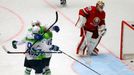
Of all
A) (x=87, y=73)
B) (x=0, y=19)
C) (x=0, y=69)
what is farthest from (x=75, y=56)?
(x=0, y=19)

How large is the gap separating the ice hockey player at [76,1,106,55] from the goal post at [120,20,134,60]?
0.34 m

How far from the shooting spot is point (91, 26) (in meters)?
6.57

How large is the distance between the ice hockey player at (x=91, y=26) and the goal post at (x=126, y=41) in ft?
1.12

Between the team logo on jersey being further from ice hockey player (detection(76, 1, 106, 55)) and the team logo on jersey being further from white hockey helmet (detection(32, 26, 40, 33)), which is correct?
A: white hockey helmet (detection(32, 26, 40, 33))

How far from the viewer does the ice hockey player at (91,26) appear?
6.47m

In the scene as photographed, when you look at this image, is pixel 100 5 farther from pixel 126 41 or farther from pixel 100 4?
pixel 126 41

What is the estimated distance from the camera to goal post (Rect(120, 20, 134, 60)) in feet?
21.7

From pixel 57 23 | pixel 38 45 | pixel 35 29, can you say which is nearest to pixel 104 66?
pixel 38 45

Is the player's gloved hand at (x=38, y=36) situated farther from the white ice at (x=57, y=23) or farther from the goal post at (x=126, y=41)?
the goal post at (x=126, y=41)

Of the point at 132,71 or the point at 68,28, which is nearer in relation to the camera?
the point at 132,71

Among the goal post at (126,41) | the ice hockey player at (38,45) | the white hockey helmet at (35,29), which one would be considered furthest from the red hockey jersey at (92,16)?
the white hockey helmet at (35,29)

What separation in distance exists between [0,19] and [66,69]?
273cm

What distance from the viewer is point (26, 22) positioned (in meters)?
8.29

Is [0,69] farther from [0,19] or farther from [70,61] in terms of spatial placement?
[0,19]
